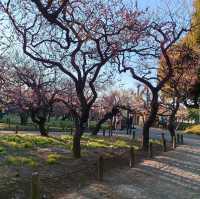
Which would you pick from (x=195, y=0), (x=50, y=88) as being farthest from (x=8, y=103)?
(x=195, y=0)

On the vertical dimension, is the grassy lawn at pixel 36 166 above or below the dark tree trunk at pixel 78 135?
below

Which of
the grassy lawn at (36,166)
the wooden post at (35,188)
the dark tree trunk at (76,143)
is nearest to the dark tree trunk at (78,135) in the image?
the dark tree trunk at (76,143)

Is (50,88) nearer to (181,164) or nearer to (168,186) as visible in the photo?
(181,164)

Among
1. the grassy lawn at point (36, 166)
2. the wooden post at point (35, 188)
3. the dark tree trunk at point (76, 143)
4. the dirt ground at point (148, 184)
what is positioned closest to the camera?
the wooden post at point (35, 188)

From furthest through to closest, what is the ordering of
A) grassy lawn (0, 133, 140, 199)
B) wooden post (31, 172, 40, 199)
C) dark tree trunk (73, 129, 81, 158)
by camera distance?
1. dark tree trunk (73, 129, 81, 158)
2. grassy lawn (0, 133, 140, 199)
3. wooden post (31, 172, 40, 199)

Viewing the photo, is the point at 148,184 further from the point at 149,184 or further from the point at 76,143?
Answer: the point at 76,143

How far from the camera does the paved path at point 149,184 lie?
11.5 meters

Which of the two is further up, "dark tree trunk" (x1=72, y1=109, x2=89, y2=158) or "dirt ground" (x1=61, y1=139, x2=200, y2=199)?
"dark tree trunk" (x1=72, y1=109, x2=89, y2=158)

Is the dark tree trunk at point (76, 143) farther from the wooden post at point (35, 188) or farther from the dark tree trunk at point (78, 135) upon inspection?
the wooden post at point (35, 188)

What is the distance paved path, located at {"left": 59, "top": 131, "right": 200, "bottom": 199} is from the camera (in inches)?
454

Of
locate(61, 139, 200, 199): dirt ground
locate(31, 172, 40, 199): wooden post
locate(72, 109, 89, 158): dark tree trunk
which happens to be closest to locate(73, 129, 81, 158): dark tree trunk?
locate(72, 109, 89, 158): dark tree trunk

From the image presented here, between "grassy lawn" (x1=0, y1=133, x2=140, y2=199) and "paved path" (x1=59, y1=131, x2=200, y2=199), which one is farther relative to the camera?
"paved path" (x1=59, y1=131, x2=200, y2=199)

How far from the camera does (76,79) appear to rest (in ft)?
56.5

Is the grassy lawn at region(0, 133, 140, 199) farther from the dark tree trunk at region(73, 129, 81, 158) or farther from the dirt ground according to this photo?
the dirt ground
